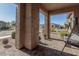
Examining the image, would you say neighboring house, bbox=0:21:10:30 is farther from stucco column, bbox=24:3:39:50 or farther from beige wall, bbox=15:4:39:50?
stucco column, bbox=24:3:39:50

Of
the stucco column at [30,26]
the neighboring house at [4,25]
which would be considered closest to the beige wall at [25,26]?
the stucco column at [30,26]

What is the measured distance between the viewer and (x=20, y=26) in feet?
11.3

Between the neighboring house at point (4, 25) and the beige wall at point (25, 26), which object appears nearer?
the neighboring house at point (4, 25)

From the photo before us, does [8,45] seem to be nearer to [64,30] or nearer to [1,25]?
[1,25]

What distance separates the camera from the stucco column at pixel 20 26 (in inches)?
134

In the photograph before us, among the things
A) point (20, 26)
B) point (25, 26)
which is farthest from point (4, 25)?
point (25, 26)

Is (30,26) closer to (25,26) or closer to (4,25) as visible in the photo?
(25,26)

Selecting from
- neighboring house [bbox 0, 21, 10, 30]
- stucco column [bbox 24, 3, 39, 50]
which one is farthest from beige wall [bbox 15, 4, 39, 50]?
neighboring house [bbox 0, 21, 10, 30]

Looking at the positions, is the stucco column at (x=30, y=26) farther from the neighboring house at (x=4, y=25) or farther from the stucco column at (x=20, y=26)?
the neighboring house at (x=4, y=25)

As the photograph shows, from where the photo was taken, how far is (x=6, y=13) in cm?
287

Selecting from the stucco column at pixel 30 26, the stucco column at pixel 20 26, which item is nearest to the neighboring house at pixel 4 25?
the stucco column at pixel 20 26

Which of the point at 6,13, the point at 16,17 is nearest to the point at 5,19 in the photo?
the point at 6,13

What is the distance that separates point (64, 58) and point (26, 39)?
65.1 inches

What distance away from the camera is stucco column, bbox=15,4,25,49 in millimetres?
3398
